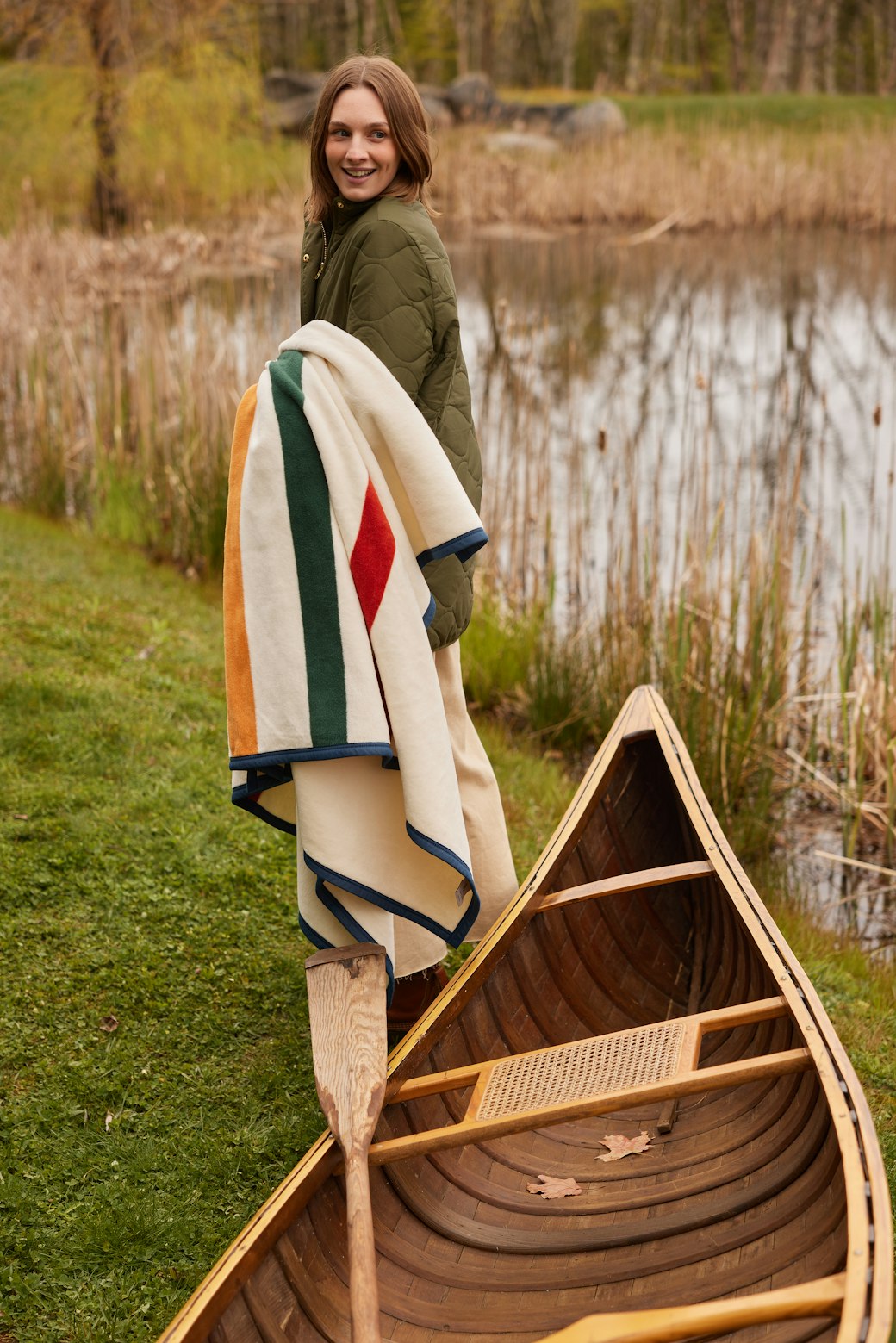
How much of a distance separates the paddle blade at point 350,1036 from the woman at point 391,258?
0.62m

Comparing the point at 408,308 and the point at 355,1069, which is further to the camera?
the point at 408,308

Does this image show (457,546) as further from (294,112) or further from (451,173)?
(294,112)

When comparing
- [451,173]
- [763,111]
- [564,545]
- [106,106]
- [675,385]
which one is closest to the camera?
[564,545]

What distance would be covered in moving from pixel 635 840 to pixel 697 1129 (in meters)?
0.91

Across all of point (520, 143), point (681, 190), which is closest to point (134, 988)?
point (681, 190)

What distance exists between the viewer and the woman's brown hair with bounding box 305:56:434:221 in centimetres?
209

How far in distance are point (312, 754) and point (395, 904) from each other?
15.3 inches

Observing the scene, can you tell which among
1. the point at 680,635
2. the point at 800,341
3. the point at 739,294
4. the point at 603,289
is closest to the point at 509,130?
the point at 603,289

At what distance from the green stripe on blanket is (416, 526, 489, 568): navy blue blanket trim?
0.20 m

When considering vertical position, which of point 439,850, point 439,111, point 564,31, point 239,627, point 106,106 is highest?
point 564,31

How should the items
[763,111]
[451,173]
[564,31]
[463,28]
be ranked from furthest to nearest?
[564,31], [463,28], [763,111], [451,173]

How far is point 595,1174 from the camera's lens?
85.4 inches

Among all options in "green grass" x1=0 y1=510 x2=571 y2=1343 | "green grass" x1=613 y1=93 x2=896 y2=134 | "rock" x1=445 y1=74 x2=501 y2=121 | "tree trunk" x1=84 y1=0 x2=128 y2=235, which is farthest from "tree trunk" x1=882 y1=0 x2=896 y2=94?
"green grass" x1=0 y1=510 x2=571 y2=1343

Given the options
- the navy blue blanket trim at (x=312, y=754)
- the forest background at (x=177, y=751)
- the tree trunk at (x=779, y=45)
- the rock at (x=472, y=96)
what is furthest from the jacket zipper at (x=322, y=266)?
the tree trunk at (x=779, y=45)
